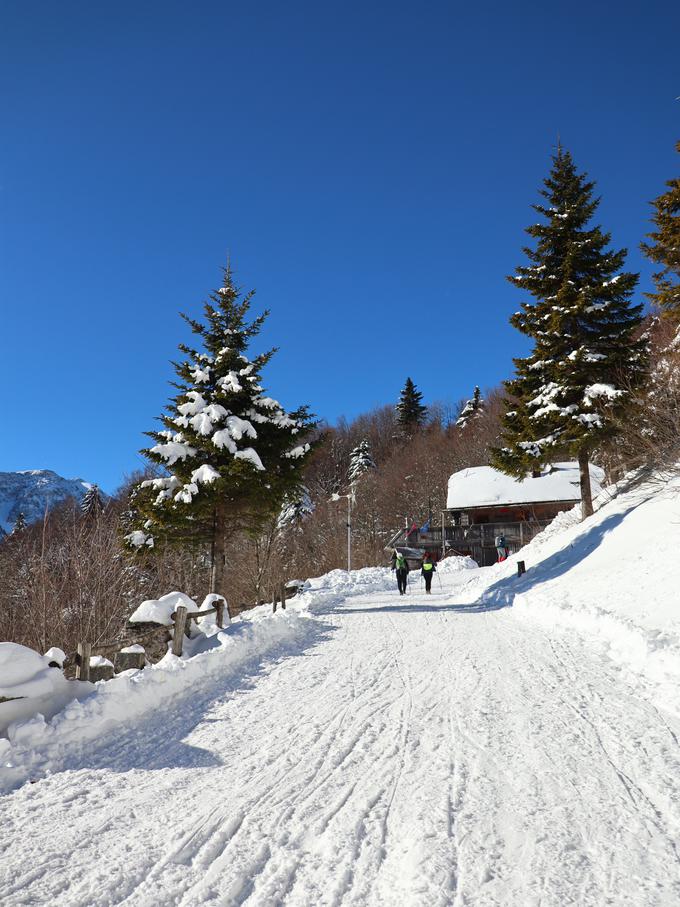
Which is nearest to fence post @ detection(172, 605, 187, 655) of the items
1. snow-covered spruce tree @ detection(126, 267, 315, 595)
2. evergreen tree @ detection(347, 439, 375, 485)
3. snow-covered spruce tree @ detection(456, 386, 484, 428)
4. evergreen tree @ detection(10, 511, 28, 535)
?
snow-covered spruce tree @ detection(126, 267, 315, 595)

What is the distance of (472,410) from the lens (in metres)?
75.9

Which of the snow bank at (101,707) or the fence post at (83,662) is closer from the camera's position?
the snow bank at (101,707)

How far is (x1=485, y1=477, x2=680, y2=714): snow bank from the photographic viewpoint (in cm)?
748

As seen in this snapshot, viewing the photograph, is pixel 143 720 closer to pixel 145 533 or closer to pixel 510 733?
pixel 510 733

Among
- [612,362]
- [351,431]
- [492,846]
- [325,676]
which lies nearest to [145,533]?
[325,676]

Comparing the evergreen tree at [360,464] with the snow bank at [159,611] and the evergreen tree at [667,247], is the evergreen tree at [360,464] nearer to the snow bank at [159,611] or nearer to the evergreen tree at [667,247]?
the evergreen tree at [667,247]

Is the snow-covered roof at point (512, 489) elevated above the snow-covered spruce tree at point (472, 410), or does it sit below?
below

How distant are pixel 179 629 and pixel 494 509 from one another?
3657cm

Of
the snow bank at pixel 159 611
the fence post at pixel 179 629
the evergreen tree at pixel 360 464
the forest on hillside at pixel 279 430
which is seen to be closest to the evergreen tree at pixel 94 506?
the forest on hillside at pixel 279 430

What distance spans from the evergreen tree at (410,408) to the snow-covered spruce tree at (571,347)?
193 ft

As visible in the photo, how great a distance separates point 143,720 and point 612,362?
61.0ft

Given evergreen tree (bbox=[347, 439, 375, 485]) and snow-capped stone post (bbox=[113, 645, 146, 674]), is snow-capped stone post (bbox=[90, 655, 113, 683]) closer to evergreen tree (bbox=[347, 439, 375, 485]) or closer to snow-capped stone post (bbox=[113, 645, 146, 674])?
snow-capped stone post (bbox=[113, 645, 146, 674])

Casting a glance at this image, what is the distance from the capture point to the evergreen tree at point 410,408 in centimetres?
8088

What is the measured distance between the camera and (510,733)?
529cm
